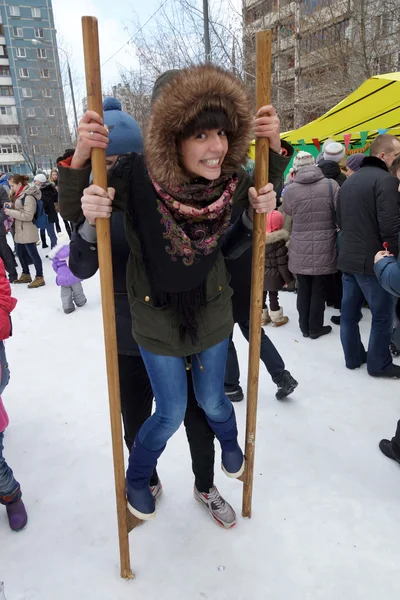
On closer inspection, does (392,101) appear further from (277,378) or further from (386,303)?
(277,378)

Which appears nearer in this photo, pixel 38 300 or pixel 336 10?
pixel 38 300

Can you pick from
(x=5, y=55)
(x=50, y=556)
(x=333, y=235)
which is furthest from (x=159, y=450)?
(x=5, y=55)

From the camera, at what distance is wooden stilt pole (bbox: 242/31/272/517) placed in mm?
1595

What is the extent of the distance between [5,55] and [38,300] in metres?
54.3

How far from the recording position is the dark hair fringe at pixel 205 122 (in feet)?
4.66

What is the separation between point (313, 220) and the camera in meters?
4.21

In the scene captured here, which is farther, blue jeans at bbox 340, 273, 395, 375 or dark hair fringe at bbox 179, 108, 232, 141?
blue jeans at bbox 340, 273, 395, 375

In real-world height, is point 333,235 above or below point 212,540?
above

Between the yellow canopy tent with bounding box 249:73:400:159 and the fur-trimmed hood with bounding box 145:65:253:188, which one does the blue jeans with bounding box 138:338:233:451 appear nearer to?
the fur-trimmed hood with bounding box 145:65:253:188

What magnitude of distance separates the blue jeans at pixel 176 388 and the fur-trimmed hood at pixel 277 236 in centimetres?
304

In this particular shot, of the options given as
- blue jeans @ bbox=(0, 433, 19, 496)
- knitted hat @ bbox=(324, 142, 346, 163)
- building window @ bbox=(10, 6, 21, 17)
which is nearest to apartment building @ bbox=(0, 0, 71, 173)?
building window @ bbox=(10, 6, 21, 17)

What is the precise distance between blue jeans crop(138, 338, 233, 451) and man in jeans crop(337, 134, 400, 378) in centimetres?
205

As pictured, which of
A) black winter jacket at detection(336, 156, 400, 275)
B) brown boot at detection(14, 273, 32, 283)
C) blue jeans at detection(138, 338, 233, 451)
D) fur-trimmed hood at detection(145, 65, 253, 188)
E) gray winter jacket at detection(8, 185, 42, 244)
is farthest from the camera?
brown boot at detection(14, 273, 32, 283)

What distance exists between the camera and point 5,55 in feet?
157
